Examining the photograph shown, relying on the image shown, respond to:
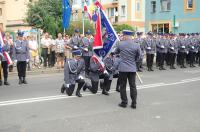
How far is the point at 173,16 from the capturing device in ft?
154

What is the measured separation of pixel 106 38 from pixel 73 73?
1564 millimetres

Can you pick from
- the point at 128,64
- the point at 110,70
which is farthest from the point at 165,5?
the point at 128,64

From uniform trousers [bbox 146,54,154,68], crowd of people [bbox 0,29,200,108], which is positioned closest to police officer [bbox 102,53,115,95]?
crowd of people [bbox 0,29,200,108]

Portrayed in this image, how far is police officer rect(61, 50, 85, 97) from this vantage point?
11008 millimetres

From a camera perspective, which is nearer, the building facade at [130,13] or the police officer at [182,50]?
the police officer at [182,50]

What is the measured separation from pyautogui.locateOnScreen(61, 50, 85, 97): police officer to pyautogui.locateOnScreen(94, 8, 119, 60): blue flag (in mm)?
868

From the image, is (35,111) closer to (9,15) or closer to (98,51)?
(98,51)

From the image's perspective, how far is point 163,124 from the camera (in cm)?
790

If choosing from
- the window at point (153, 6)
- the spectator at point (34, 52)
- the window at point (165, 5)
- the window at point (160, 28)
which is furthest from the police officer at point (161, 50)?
the window at point (153, 6)

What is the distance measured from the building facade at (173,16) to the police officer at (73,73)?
35537 millimetres

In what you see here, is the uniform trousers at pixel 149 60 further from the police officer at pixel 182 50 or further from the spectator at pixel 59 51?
the spectator at pixel 59 51

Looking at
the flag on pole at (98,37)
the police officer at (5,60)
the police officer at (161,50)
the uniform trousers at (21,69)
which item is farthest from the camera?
the police officer at (161,50)

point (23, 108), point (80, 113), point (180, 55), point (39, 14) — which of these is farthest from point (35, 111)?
point (39, 14)

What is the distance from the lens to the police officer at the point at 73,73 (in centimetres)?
1101
